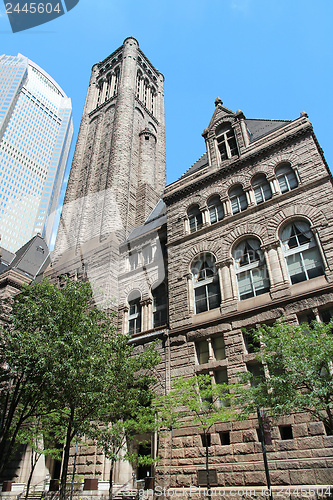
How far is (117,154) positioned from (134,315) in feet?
79.4

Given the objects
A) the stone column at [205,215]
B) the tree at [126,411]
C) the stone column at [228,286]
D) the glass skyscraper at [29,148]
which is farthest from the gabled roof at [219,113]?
the glass skyscraper at [29,148]

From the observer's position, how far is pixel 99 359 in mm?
14945

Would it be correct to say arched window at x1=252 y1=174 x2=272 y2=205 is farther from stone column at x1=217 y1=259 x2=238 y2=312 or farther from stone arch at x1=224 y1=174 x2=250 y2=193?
stone column at x1=217 y1=259 x2=238 y2=312

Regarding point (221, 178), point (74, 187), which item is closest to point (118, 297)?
point (221, 178)

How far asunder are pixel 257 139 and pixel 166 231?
28.4ft

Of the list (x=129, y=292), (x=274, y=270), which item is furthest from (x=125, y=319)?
(x=274, y=270)

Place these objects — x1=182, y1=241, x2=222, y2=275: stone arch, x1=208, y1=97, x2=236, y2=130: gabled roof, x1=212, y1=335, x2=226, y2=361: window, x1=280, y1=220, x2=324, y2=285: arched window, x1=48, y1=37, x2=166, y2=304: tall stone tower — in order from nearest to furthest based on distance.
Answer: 1. x1=280, y1=220, x2=324, y2=285: arched window
2. x1=212, y1=335, x2=226, y2=361: window
3. x1=182, y1=241, x2=222, y2=275: stone arch
4. x1=208, y1=97, x2=236, y2=130: gabled roof
5. x1=48, y1=37, x2=166, y2=304: tall stone tower

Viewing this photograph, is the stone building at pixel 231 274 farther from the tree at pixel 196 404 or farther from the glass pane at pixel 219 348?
the tree at pixel 196 404

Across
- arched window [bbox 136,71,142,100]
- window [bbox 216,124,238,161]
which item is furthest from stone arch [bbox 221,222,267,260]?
arched window [bbox 136,71,142,100]

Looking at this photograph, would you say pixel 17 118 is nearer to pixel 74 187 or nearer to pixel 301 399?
pixel 74 187

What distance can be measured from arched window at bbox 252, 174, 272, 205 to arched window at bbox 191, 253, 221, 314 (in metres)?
4.37

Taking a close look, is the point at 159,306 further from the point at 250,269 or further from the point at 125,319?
the point at 250,269

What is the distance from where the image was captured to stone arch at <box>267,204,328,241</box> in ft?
60.1

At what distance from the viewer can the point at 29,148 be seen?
160 meters
